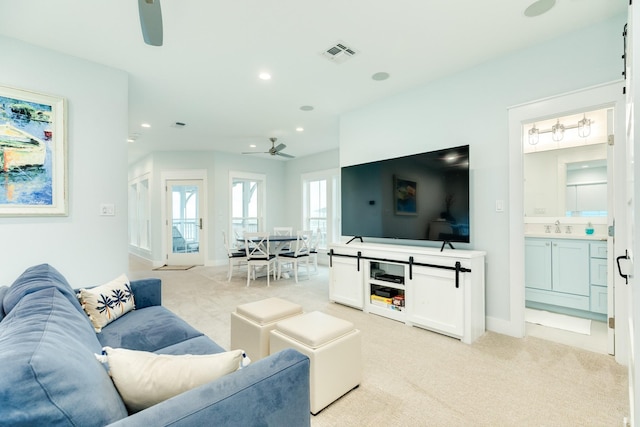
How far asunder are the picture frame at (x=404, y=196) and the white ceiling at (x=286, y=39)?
46.2 inches

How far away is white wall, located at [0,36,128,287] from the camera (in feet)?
8.38

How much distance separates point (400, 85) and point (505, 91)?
3.64ft

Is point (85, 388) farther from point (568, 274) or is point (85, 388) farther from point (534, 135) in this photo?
point (534, 135)

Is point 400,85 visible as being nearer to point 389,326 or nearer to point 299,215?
point 389,326

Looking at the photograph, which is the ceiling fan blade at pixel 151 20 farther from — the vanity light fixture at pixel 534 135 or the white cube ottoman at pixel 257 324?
the vanity light fixture at pixel 534 135

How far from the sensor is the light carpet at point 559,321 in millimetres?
3100

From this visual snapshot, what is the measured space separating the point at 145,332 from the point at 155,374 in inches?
44.1

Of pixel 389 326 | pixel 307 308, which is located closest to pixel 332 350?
pixel 389 326

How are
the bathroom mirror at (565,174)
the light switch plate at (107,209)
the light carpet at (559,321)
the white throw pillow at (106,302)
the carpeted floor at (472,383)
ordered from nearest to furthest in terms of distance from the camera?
the carpeted floor at (472,383), the white throw pillow at (106,302), the light switch plate at (107,209), the light carpet at (559,321), the bathroom mirror at (565,174)

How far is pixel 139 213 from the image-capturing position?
27.5 ft

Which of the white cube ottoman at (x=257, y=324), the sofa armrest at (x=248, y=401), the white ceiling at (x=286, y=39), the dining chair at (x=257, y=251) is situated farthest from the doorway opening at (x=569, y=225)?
the dining chair at (x=257, y=251)

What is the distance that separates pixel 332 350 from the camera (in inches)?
71.1

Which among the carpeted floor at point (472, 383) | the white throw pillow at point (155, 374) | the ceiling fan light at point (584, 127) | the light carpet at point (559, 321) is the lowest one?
the light carpet at point (559, 321)

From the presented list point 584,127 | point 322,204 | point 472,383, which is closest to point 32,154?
point 472,383
